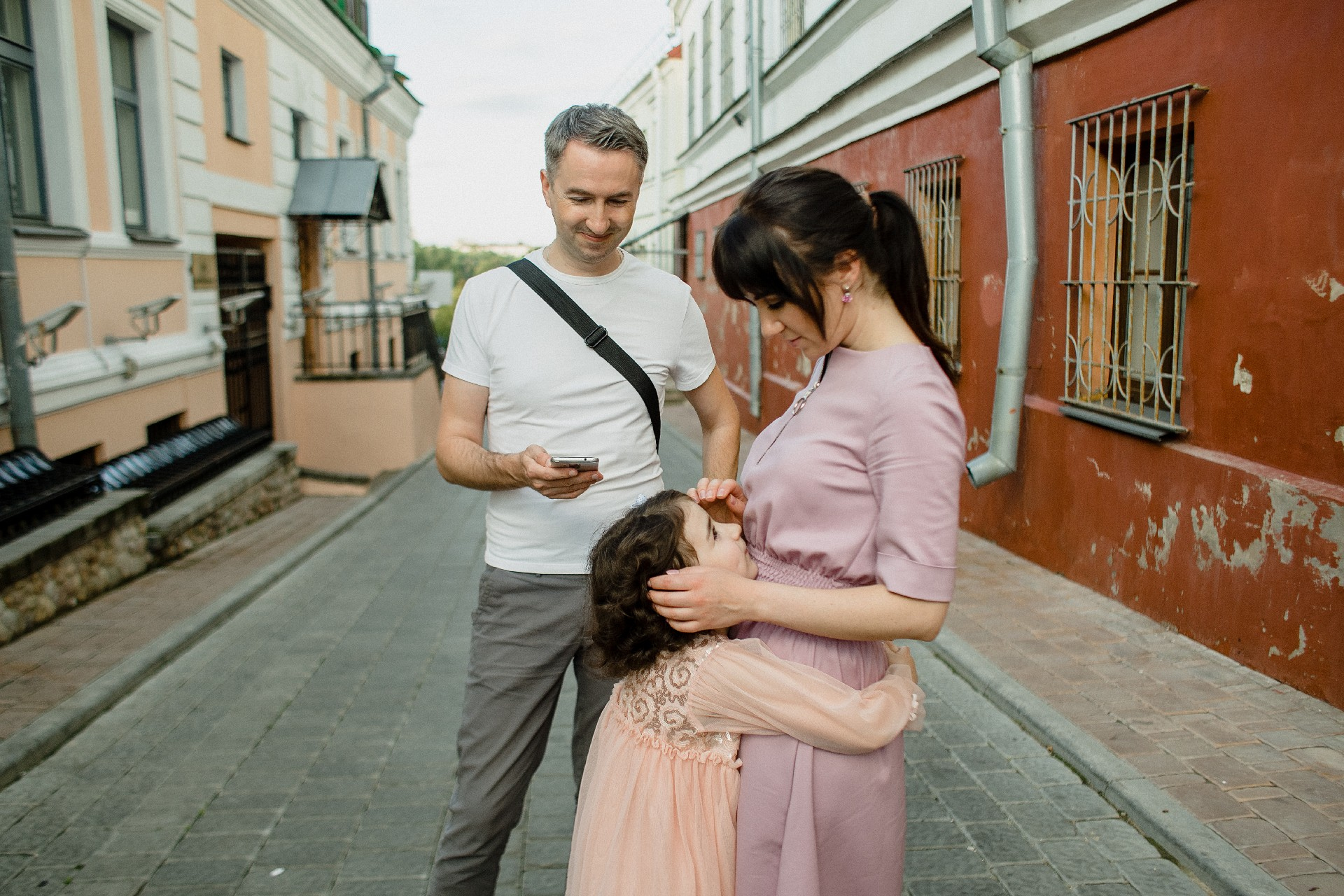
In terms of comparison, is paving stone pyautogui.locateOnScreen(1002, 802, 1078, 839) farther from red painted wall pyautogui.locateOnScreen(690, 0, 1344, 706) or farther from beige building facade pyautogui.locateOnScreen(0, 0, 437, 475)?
beige building facade pyautogui.locateOnScreen(0, 0, 437, 475)

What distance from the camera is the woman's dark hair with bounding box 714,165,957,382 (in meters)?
1.71

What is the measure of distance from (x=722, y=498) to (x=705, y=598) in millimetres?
409

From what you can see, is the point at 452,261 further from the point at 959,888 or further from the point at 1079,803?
the point at 959,888

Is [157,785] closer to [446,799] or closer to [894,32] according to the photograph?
[446,799]

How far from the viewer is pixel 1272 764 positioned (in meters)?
3.78

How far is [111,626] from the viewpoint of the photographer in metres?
6.10

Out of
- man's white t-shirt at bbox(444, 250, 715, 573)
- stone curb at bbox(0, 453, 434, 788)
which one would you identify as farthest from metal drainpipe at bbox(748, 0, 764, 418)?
man's white t-shirt at bbox(444, 250, 715, 573)

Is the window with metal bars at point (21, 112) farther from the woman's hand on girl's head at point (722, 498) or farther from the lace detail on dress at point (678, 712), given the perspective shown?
the lace detail on dress at point (678, 712)

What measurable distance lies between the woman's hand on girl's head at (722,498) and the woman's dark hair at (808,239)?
437 millimetres

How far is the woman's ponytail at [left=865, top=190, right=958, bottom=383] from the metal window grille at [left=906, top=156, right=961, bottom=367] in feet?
19.4

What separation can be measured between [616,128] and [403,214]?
24.7m

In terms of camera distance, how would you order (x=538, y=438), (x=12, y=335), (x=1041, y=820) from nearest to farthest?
1. (x=538, y=438)
2. (x=1041, y=820)
3. (x=12, y=335)

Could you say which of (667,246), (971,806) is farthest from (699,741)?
(667,246)

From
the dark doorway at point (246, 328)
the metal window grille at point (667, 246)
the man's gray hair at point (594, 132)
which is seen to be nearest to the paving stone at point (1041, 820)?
the man's gray hair at point (594, 132)
